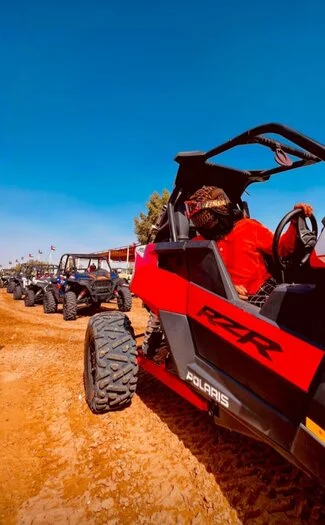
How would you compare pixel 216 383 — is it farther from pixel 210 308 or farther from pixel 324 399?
pixel 324 399

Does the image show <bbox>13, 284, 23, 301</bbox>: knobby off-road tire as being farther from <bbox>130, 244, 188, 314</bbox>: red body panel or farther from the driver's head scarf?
the driver's head scarf

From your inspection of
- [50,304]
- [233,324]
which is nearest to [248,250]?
[233,324]

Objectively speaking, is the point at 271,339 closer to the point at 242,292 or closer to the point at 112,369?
the point at 242,292

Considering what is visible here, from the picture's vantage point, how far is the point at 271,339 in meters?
1.46

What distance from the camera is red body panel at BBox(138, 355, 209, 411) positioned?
6.62ft

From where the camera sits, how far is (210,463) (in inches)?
78.5

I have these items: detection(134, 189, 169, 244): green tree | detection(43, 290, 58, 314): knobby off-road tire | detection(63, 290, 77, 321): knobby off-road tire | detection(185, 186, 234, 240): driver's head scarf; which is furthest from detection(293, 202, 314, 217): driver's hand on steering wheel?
detection(134, 189, 169, 244): green tree

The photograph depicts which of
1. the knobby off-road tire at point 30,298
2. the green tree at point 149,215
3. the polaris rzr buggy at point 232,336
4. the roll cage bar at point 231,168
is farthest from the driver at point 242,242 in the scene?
the green tree at point 149,215

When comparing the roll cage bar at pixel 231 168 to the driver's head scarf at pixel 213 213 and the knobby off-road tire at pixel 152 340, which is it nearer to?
the driver's head scarf at pixel 213 213

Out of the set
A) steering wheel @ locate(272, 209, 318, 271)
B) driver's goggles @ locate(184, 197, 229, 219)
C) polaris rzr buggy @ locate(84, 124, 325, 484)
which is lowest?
polaris rzr buggy @ locate(84, 124, 325, 484)

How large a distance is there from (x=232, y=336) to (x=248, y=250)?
2.15 feet

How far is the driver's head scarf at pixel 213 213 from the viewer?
83.7 inches

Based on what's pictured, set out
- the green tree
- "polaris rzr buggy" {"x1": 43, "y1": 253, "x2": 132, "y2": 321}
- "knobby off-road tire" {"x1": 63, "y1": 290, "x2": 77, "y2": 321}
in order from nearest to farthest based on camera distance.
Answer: "knobby off-road tire" {"x1": 63, "y1": 290, "x2": 77, "y2": 321}
"polaris rzr buggy" {"x1": 43, "y1": 253, "x2": 132, "y2": 321}
the green tree

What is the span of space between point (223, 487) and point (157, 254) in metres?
1.57
